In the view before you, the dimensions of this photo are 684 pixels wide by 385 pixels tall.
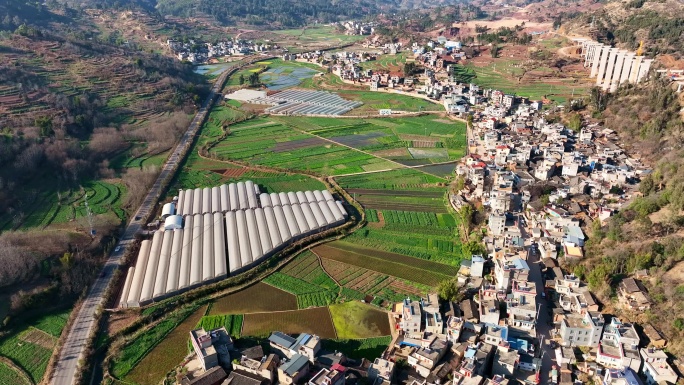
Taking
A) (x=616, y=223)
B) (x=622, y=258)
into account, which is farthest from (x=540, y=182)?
(x=622, y=258)

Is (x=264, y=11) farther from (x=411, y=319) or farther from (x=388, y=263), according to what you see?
(x=411, y=319)

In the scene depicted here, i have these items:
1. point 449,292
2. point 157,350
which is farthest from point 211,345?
point 449,292

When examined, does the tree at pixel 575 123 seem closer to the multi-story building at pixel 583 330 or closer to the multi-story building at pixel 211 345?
the multi-story building at pixel 583 330

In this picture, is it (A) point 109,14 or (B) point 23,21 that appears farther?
(A) point 109,14

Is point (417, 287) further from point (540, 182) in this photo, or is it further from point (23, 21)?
point (23, 21)

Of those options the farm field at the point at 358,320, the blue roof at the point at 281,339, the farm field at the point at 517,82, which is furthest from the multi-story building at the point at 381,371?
the farm field at the point at 517,82
